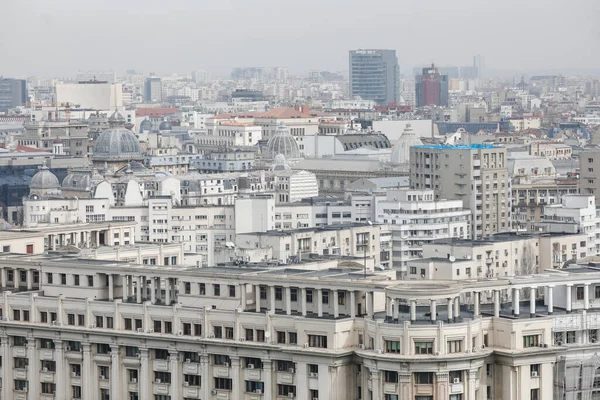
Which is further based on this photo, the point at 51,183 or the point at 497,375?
the point at 51,183

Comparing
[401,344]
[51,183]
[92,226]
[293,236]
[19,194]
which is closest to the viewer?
[401,344]

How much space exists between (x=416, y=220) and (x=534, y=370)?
34138 mm

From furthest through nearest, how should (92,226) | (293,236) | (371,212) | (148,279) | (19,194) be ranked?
(19,194) < (371,212) < (293,236) < (92,226) < (148,279)

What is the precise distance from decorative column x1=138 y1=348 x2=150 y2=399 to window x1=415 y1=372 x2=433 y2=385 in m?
6.91

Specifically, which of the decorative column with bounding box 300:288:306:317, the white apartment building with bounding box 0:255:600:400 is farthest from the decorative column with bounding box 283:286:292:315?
the decorative column with bounding box 300:288:306:317

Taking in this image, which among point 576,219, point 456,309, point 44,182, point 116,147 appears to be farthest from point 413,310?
point 116,147

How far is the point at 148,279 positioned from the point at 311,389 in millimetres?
5502

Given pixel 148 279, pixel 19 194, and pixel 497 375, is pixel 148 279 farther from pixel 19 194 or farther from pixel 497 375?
pixel 19 194

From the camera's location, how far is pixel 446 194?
272 feet

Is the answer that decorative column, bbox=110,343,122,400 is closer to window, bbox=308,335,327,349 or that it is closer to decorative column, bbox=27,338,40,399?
decorative column, bbox=27,338,40,399

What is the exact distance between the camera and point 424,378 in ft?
128

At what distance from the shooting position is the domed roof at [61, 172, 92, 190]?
305ft

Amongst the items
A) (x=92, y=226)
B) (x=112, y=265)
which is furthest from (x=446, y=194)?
(x=112, y=265)

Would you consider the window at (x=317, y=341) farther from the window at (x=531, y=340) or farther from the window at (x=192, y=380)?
the window at (x=531, y=340)
